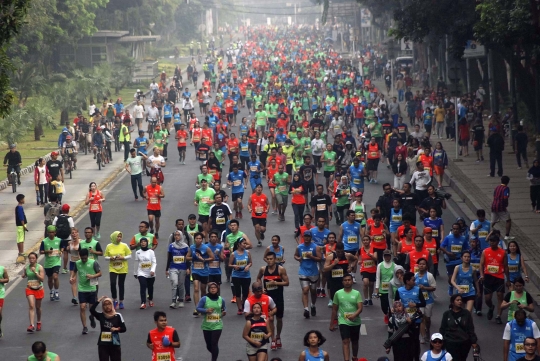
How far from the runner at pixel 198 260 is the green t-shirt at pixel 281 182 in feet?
24.5

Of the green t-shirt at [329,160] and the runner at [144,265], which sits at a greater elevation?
the green t-shirt at [329,160]

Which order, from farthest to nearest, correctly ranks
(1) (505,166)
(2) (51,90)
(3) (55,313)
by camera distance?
1. (2) (51,90)
2. (1) (505,166)
3. (3) (55,313)

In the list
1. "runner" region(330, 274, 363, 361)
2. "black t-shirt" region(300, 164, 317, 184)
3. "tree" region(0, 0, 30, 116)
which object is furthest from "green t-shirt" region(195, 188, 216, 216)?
A: "runner" region(330, 274, 363, 361)

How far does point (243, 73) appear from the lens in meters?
73.2

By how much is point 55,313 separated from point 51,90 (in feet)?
106

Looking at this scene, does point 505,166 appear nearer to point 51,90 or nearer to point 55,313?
point 55,313

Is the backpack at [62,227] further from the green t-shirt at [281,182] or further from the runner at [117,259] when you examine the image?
the green t-shirt at [281,182]

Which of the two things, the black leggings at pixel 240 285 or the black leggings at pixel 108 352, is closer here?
the black leggings at pixel 108 352

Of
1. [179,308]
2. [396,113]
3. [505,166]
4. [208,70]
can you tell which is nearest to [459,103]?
[396,113]

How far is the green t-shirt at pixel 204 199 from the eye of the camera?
76.0ft

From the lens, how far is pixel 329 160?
94.3 feet

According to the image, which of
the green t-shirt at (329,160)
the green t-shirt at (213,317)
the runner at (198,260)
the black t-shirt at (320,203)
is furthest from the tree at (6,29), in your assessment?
the green t-shirt at (329,160)

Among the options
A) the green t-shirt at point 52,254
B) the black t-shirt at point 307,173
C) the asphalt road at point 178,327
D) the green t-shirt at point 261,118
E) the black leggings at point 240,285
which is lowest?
the asphalt road at point 178,327

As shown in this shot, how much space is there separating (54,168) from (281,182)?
643 centimetres
